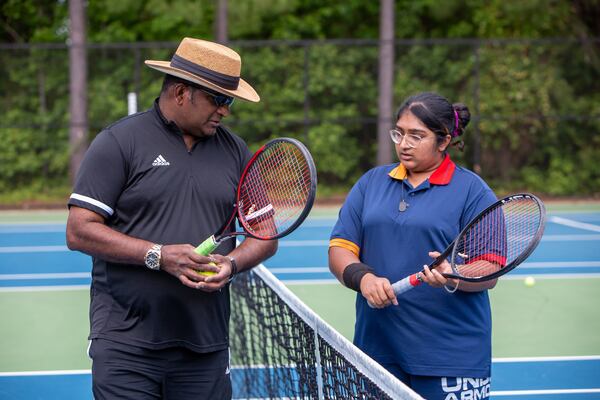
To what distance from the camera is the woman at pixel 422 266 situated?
11.3 ft

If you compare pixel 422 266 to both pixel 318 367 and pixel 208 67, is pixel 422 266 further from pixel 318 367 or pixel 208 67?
pixel 208 67

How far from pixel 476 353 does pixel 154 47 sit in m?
16.1

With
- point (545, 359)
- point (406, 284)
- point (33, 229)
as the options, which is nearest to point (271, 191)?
point (406, 284)

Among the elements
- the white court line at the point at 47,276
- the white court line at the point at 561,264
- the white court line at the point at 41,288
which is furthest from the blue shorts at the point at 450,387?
the white court line at the point at 561,264

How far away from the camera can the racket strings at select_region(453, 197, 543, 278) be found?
11.1 ft

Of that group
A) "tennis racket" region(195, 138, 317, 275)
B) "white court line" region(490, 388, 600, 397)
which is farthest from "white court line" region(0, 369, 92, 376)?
"tennis racket" region(195, 138, 317, 275)

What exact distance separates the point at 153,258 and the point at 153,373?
0.46 meters

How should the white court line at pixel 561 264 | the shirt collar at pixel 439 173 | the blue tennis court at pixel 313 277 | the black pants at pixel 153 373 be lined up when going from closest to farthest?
1. the black pants at pixel 153 373
2. the shirt collar at pixel 439 173
3. the blue tennis court at pixel 313 277
4. the white court line at pixel 561 264

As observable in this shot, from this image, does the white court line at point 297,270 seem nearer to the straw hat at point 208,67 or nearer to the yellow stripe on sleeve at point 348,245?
the yellow stripe on sleeve at point 348,245

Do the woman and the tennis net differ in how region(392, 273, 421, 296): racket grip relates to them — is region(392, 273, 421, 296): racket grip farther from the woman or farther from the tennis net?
the tennis net

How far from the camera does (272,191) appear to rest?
3.59 m

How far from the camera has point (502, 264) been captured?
3.38 m

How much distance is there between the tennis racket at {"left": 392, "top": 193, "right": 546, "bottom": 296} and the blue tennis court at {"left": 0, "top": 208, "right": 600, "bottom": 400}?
2885mm

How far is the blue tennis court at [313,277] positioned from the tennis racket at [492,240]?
2885 mm
